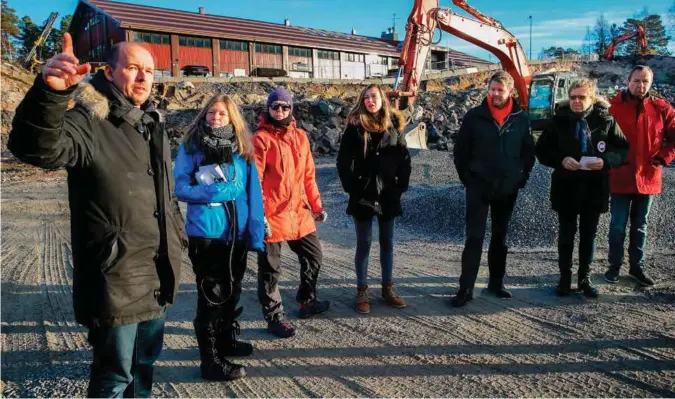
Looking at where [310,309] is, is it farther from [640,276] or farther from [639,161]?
[639,161]

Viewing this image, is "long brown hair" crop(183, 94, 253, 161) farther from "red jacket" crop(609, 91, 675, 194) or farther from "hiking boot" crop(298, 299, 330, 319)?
"red jacket" crop(609, 91, 675, 194)

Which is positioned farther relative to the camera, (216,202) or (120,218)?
(216,202)

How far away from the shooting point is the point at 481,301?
468 cm

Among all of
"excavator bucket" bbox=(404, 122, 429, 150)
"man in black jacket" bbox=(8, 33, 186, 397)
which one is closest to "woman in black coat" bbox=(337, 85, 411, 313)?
"man in black jacket" bbox=(8, 33, 186, 397)

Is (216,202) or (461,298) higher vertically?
(216,202)

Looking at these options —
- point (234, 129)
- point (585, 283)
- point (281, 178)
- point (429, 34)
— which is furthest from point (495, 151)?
point (429, 34)

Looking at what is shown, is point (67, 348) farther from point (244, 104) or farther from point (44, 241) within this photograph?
point (244, 104)

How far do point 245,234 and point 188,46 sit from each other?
32822 mm

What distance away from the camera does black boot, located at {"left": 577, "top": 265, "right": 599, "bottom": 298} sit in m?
4.64

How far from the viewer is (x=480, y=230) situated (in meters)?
4.70

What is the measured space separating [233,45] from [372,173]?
33.5 metres

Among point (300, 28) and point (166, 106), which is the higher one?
point (300, 28)

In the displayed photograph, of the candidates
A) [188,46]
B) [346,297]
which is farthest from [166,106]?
[346,297]

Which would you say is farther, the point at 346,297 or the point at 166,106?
the point at 166,106
